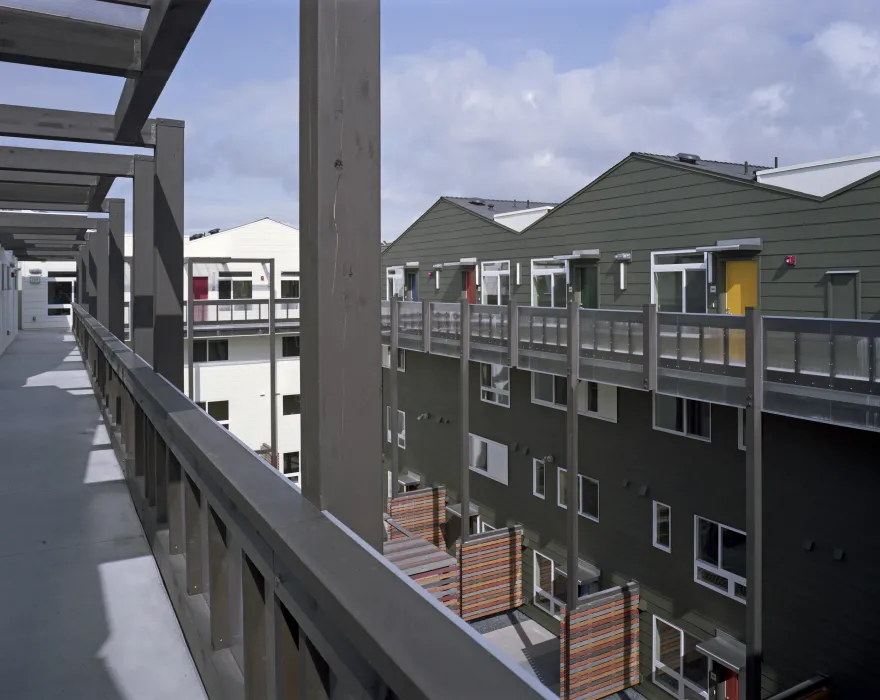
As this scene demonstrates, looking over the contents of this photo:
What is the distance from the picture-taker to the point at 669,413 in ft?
34.9

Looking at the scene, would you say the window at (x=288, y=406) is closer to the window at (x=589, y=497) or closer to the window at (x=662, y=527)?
the window at (x=589, y=497)

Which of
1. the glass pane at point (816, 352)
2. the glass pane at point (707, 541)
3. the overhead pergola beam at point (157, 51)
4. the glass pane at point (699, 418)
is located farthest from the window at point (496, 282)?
the overhead pergola beam at point (157, 51)

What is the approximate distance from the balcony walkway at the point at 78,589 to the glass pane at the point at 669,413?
8.02 metres

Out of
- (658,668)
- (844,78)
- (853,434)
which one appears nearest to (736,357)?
(853,434)

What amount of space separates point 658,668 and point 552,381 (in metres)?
5.01

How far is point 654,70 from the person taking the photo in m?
47.1

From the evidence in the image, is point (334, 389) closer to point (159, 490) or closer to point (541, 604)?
point (159, 490)

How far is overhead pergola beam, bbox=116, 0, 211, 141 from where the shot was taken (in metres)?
2.53

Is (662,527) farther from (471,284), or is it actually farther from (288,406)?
(288,406)

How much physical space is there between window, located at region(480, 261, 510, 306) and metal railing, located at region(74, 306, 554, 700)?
13.6 m

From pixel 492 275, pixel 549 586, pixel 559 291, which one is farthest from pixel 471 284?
pixel 549 586

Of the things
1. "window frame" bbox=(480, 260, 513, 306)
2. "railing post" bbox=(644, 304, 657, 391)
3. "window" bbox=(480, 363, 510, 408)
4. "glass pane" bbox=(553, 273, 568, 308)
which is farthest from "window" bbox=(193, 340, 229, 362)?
"railing post" bbox=(644, 304, 657, 391)

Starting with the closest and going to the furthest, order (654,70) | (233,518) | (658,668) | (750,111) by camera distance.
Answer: (233,518) → (658,668) → (654,70) → (750,111)

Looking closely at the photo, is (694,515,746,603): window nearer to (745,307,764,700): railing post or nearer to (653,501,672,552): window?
(653,501,672,552): window
